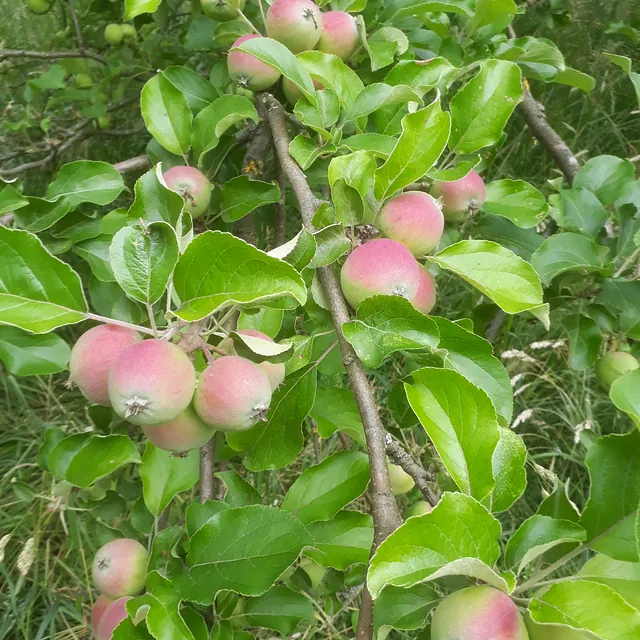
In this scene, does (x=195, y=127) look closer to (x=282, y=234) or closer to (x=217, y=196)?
(x=217, y=196)

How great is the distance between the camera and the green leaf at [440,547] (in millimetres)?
516

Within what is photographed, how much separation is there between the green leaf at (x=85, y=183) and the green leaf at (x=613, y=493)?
86 cm

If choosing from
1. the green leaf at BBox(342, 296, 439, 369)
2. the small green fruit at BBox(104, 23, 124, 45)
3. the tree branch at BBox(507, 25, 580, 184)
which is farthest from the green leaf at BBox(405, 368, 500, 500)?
the small green fruit at BBox(104, 23, 124, 45)

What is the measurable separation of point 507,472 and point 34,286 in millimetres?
580

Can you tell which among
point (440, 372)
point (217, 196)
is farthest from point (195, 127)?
point (440, 372)

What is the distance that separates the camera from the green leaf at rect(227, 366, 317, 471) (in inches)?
33.3

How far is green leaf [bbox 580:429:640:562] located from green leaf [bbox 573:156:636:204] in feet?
2.46

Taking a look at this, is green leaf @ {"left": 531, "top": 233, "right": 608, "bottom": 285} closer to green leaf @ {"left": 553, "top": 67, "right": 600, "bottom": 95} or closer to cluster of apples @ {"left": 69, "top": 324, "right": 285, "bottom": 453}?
green leaf @ {"left": 553, "top": 67, "right": 600, "bottom": 95}

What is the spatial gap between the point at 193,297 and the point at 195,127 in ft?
1.82

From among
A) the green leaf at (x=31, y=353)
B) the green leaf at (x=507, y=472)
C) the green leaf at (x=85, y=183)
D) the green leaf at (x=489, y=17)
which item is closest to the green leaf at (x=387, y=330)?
the green leaf at (x=507, y=472)

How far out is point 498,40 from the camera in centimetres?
137

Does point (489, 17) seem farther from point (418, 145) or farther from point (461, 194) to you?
point (418, 145)

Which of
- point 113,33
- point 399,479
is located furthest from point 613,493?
point 113,33

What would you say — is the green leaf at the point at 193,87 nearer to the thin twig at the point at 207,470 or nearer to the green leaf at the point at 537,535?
the thin twig at the point at 207,470
